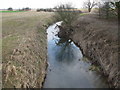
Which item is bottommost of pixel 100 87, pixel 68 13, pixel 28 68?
pixel 100 87

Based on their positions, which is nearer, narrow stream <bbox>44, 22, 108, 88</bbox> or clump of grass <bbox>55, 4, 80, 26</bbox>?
narrow stream <bbox>44, 22, 108, 88</bbox>

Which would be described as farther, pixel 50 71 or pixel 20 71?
pixel 50 71

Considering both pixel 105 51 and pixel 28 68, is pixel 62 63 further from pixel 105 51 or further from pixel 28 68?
pixel 28 68

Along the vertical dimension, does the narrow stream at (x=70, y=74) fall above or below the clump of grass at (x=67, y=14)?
below

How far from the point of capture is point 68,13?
27719 mm

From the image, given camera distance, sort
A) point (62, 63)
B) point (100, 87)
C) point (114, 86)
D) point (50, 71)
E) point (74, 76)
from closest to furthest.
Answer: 1. point (114, 86)
2. point (100, 87)
3. point (74, 76)
4. point (50, 71)
5. point (62, 63)

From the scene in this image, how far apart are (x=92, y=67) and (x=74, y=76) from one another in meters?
2.63

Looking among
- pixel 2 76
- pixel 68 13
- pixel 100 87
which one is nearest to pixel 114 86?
pixel 100 87

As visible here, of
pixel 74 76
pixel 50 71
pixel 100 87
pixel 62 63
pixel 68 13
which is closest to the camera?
pixel 100 87

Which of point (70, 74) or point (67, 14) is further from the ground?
point (67, 14)

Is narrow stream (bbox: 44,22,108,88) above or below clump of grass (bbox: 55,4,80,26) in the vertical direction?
below

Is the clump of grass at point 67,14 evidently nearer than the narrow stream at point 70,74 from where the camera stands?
No

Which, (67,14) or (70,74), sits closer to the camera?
(70,74)

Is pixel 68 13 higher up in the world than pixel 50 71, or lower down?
higher up
